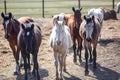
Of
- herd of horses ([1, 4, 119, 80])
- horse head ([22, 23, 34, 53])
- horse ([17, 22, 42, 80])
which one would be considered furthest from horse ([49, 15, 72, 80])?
horse head ([22, 23, 34, 53])

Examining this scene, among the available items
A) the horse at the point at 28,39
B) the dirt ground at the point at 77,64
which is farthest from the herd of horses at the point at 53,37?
the dirt ground at the point at 77,64

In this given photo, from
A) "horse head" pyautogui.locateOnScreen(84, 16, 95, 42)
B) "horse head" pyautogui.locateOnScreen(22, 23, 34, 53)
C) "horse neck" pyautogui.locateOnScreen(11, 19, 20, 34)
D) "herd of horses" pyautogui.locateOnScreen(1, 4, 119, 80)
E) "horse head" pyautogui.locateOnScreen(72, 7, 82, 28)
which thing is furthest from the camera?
"horse head" pyautogui.locateOnScreen(72, 7, 82, 28)

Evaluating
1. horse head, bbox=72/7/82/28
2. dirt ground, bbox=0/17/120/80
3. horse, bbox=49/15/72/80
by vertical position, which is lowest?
dirt ground, bbox=0/17/120/80

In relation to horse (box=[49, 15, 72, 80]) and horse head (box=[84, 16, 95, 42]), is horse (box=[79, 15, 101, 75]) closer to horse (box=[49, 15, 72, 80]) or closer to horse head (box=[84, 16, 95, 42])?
horse head (box=[84, 16, 95, 42])

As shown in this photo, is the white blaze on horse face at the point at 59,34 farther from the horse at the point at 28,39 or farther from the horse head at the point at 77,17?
the horse head at the point at 77,17

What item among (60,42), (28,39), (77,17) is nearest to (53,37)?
(60,42)

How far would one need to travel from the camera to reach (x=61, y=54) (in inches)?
342

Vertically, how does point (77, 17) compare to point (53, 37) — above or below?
above

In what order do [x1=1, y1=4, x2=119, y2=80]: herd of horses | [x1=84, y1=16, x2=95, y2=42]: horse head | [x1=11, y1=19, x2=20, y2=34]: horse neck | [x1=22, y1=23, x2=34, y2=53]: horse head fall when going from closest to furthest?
[x1=22, y1=23, x2=34, y2=53]: horse head, [x1=1, y1=4, x2=119, y2=80]: herd of horses, [x1=84, y1=16, x2=95, y2=42]: horse head, [x1=11, y1=19, x2=20, y2=34]: horse neck

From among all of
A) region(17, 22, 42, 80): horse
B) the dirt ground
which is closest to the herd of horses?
region(17, 22, 42, 80): horse

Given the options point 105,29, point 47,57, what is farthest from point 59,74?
point 105,29

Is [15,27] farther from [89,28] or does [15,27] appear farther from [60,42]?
[89,28]

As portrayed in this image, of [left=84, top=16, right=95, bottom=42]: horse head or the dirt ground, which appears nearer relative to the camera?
[left=84, top=16, right=95, bottom=42]: horse head

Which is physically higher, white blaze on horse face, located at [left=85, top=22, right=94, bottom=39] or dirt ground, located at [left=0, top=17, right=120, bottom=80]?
white blaze on horse face, located at [left=85, top=22, right=94, bottom=39]
